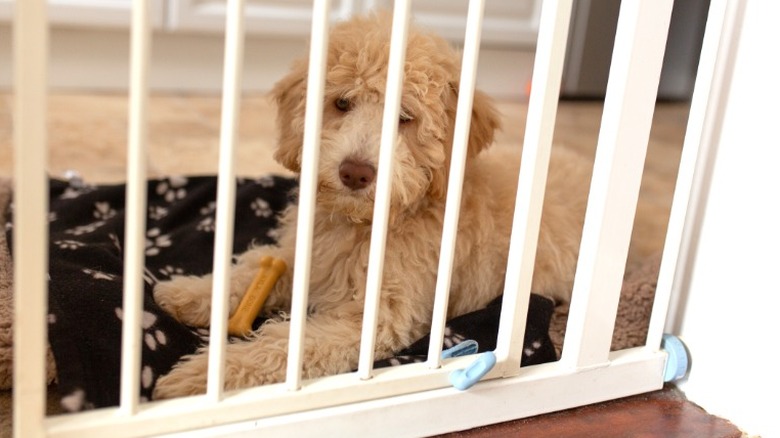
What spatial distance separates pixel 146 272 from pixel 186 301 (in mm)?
175

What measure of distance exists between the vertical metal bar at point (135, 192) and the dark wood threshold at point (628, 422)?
0.56 m

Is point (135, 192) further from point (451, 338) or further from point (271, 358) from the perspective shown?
point (451, 338)

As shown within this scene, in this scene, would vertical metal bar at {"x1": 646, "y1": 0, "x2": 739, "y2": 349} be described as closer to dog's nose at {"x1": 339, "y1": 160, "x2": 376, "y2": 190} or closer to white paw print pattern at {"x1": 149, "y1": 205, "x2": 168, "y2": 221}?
dog's nose at {"x1": 339, "y1": 160, "x2": 376, "y2": 190}

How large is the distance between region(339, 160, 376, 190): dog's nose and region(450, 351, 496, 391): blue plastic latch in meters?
0.37

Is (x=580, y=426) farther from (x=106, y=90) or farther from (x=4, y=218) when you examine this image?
(x=106, y=90)

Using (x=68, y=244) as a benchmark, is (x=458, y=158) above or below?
above

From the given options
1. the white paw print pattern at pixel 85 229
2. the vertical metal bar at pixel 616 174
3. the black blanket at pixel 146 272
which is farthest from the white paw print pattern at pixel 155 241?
the vertical metal bar at pixel 616 174

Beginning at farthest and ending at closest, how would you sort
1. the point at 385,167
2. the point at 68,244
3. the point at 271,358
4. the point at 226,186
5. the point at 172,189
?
the point at 172,189 < the point at 68,244 < the point at 271,358 < the point at 385,167 < the point at 226,186

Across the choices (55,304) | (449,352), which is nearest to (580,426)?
(449,352)

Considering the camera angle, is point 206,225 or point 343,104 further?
point 206,225

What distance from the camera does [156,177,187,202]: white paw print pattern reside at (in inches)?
93.6

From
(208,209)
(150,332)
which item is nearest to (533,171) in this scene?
(150,332)

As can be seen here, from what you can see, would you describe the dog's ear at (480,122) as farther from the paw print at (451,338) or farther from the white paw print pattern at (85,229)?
the white paw print pattern at (85,229)

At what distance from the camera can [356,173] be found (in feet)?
4.90
